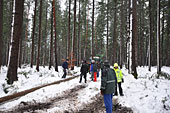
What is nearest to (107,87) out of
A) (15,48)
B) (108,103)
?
(108,103)

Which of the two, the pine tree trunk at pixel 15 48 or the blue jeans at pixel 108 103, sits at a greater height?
the pine tree trunk at pixel 15 48

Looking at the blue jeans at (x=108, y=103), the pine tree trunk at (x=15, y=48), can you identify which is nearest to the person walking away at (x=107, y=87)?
the blue jeans at (x=108, y=103)

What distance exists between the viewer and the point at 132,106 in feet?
17.2

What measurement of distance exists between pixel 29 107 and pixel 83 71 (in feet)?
21.4

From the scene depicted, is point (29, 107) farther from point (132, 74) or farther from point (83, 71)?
point (132, 74)

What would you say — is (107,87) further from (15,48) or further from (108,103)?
(15,48)

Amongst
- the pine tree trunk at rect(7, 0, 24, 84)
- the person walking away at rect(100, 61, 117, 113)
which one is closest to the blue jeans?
the person walking away at rect(100, 61, 117, 113)

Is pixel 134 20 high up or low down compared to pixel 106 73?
up

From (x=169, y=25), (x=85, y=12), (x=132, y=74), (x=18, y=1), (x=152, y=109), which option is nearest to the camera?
(x=152, y=109)

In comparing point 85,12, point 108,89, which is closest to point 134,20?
point 108,89

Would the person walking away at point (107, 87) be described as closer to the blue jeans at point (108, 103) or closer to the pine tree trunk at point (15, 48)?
the blue jeans at point (108, 103)

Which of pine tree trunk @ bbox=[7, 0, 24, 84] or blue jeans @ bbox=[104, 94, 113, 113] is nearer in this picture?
blue jeans @ bbox=[104, 94, 113, 113]

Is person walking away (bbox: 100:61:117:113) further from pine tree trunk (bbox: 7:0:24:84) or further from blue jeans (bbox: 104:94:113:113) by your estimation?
pine tree trunk (bbox: 7:0:24:84)

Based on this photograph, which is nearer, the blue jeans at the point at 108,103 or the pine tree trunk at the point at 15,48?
the blue jeans at the point at 108,103
